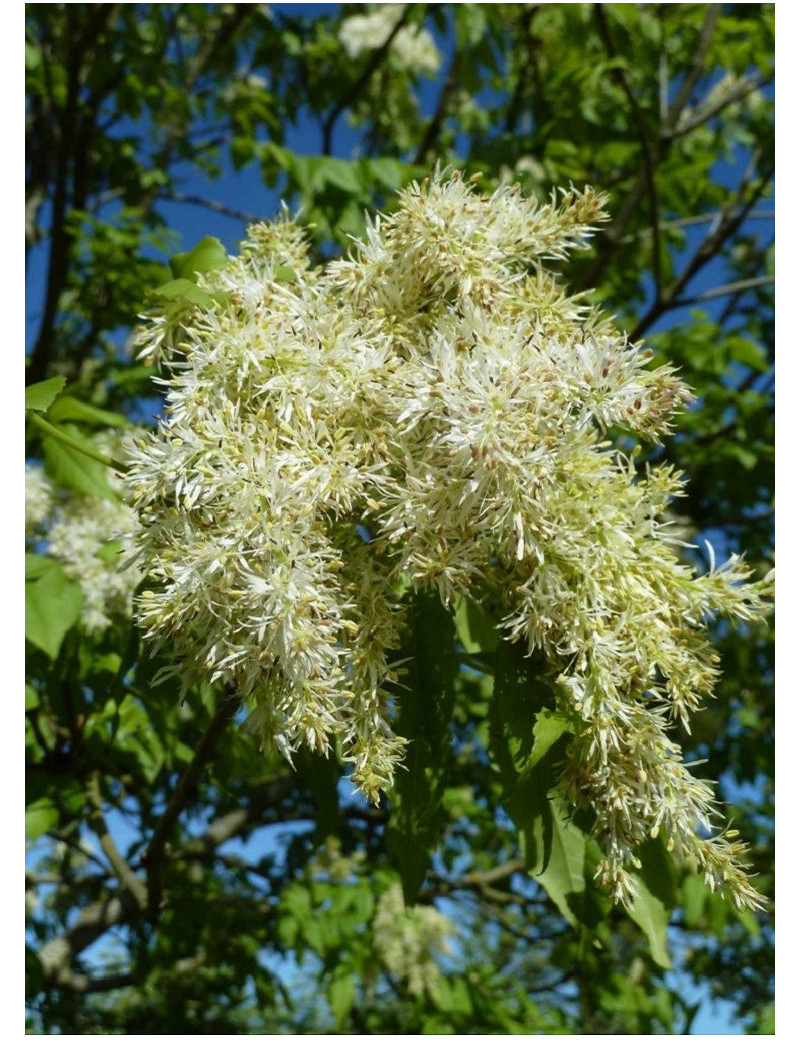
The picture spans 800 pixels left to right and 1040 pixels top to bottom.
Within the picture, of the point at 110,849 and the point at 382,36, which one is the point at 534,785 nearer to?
the point at 110,849

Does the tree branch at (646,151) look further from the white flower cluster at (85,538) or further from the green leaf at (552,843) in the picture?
the green leaf at (552,843)

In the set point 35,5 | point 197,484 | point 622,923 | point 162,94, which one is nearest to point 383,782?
point 197,484

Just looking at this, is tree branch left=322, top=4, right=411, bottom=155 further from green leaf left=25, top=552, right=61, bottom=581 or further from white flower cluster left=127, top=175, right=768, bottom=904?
white flower cluster left=127, top=175, right=768, bottom=904

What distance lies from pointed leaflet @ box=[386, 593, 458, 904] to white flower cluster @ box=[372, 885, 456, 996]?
2.53m

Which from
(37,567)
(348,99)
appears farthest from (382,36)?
(37,567)

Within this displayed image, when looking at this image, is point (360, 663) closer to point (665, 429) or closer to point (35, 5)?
point (665, 429)

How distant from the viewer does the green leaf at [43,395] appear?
148 cm

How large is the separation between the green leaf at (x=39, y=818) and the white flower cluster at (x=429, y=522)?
69.8 inches

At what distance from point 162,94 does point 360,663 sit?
15.0 feet

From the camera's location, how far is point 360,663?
1.34 metres

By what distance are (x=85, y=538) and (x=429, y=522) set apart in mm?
1965

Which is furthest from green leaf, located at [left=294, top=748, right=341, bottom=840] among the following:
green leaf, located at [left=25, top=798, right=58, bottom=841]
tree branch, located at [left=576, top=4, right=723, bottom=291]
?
tree branch, located at [left=576, top=4, right=723, bottom=291]

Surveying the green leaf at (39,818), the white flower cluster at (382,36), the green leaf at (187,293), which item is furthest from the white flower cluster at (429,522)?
the white flower cluster at (382,36)

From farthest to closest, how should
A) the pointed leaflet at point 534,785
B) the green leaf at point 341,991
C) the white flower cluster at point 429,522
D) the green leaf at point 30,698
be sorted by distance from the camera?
the green leaf at point 341,991 < the green leaf at point 30,698 < the pointed leaflet at point 534,785 < the white flower cluster at point 429,522
